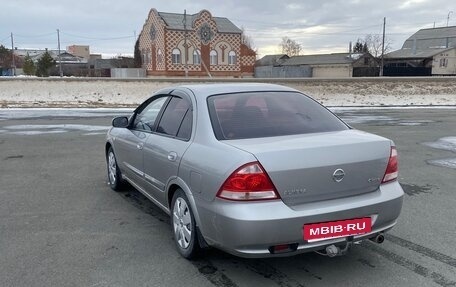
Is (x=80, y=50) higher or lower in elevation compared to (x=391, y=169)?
higher

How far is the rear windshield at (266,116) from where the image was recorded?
369 cm

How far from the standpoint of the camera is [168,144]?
4055mm

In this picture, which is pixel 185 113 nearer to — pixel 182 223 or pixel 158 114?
pixel 158 114

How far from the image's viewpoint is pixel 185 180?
362 centimetres

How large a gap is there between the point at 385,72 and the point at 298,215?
59.3 meters

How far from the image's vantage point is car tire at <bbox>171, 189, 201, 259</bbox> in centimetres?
363

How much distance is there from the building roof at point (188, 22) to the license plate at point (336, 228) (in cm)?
4967

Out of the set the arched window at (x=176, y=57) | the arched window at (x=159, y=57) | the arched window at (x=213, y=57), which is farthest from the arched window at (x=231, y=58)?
the arched window at (x=159, y=57)

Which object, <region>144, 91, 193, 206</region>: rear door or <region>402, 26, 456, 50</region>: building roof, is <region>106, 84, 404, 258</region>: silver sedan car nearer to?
<region>144, 91, 193, 206</region>: rear door

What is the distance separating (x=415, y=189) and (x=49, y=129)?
10174 millimetres

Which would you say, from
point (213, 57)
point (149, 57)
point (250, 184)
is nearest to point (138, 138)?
point (250, 184)

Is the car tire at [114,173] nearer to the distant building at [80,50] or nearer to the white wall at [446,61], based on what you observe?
the white wall at [446,61]

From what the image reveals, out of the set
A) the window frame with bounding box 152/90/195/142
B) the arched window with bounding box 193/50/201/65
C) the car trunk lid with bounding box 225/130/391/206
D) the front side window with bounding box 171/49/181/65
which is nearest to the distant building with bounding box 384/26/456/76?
the arched window with bounding box 193/50/201/65

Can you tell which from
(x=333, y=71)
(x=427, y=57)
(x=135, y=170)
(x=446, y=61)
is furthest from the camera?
(x=333, y=71)
